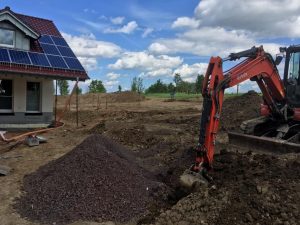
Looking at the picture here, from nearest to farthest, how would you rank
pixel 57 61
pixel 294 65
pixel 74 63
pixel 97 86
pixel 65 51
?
pixel 294 65 < pixel 57 61 < pixel 74 63 < pixel 65 51 < pixel 97 86

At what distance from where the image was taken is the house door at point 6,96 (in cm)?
1993

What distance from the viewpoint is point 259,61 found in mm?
10828

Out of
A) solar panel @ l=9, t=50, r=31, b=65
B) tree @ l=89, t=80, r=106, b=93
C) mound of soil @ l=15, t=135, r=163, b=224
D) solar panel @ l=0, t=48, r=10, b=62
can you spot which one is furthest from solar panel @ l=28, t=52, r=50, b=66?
tree @ l=89, t=80, r=106, b=93

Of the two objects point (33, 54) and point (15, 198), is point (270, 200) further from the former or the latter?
point (33, 54)

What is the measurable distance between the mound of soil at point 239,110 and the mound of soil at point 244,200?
9.99 meters

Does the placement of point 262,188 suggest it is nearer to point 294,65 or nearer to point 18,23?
point 294,65

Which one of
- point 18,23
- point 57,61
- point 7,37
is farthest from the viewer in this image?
point 57,61

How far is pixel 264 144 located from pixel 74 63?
12.5 meters

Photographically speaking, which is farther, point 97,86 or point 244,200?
point 97,86

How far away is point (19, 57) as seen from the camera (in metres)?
19.6

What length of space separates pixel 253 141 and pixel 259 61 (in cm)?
235

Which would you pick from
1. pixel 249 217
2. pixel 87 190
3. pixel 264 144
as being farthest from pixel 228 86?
pixel 87 190

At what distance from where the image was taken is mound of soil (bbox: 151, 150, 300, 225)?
723cm

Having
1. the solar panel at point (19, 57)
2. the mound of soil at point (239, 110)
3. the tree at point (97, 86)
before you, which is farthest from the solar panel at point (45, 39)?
the tree at point (97, 86)
